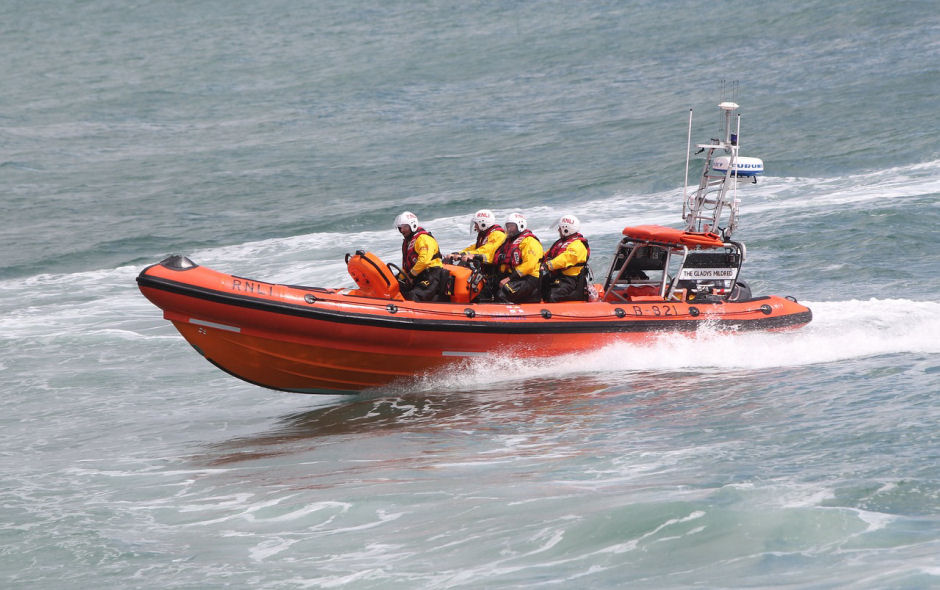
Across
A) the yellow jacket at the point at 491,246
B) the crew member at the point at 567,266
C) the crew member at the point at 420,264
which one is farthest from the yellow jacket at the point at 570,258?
the crew member at the point at 420,264

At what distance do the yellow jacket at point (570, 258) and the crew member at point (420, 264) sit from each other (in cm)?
89

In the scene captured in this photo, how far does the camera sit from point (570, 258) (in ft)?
27.9

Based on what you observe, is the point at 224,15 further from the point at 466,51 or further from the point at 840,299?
the point at 840,299

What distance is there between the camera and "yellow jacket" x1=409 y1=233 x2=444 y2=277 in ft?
26.9

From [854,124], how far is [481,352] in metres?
12.7

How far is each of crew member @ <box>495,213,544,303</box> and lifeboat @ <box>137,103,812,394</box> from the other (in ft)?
0.49

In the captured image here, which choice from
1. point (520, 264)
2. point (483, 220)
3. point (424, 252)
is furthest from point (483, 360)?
point (483, 220)

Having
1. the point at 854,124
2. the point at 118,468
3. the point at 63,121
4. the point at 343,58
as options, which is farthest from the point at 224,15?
the point at 118,468

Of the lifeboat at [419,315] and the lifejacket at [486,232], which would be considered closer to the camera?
the lifeboat at [419,315]

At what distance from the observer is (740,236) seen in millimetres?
13445

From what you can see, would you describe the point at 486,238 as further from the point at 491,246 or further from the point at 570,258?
the point at 570,258

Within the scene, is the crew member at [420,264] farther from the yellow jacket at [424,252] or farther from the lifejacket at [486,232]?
the lifejacket at [486,232]

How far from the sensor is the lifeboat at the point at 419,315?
763 centimetres

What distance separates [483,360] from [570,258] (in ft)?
3.53
